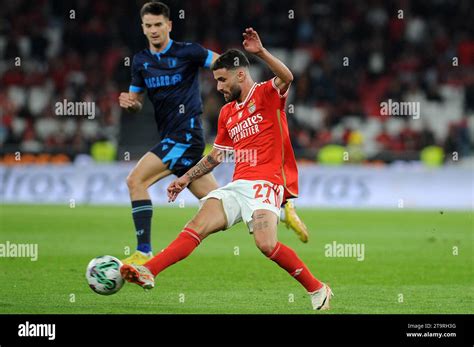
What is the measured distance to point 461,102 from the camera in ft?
89.2

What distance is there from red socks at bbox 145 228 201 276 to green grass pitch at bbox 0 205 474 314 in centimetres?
50

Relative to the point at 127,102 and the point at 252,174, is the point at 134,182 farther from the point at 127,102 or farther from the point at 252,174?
the point at 252,174

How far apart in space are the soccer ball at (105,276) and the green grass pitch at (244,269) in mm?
244

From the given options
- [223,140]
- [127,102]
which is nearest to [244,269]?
[127,102]

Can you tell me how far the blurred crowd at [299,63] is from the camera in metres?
25.5

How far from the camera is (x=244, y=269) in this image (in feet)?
37.1

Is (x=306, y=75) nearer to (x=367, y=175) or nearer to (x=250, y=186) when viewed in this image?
(x=367, y=175)

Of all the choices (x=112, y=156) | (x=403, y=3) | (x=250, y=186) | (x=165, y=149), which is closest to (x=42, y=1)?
(x=112, y=156)

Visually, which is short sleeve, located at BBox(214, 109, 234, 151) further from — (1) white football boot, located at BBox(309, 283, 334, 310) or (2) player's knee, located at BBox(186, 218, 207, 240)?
(1) white football boot, located at BBox(309, 283, 334, 310)

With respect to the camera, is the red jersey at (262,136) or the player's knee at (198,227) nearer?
the player's knee at (198,227)

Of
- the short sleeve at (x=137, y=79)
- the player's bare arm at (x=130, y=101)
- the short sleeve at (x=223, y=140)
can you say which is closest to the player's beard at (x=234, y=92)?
the short sleeve at (x=223, y=140)

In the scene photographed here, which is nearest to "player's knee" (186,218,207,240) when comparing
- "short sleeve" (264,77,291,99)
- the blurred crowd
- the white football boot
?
the white football boot

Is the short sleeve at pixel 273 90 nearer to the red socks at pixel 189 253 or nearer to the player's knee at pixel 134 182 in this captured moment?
the red socks at pixel 189 253

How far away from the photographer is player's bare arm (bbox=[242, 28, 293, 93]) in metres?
7.62
